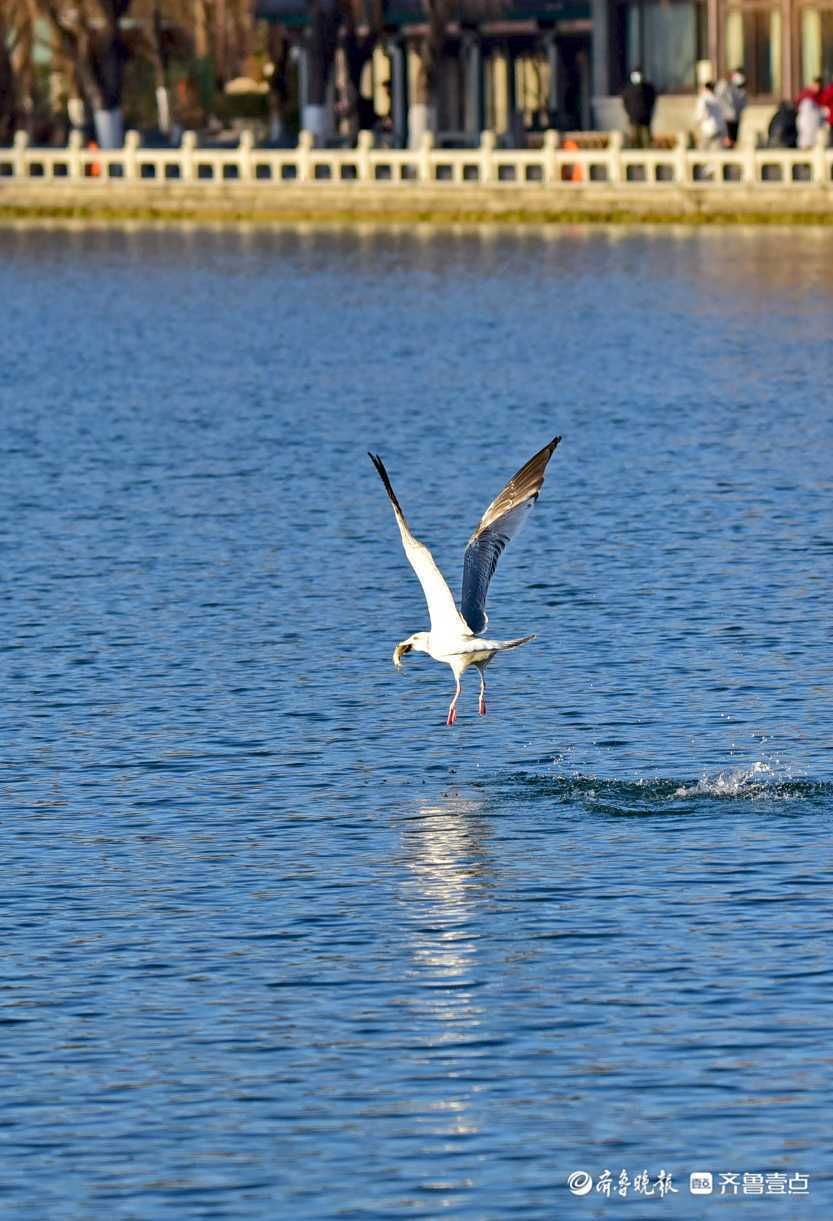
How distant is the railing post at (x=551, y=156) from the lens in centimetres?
6625

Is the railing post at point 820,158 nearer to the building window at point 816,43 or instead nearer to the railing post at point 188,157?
the building window at point 816,43

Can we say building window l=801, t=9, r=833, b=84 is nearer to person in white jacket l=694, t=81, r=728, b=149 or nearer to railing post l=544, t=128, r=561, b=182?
person in white jacket l=694, t=81, r=728, b=149

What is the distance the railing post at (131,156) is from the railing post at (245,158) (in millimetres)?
2907

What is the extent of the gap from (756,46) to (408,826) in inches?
2342

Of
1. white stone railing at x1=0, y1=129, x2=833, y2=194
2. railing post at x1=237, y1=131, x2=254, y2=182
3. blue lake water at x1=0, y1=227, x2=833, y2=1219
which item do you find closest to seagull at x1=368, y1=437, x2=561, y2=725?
blue lake water at x1=0, y1=227, x2=833, y2=1219

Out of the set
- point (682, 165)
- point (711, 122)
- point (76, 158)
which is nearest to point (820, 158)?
point (682, 165)

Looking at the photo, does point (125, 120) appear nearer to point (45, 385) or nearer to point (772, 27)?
point (772, 27)

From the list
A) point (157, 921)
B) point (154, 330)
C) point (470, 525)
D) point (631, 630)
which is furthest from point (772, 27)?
point (157, 921)

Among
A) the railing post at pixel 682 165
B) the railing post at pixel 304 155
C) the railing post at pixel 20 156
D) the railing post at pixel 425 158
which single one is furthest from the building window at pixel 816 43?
the railing post at pixel 20 156

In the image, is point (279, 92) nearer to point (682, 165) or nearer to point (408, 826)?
point (682, 165)

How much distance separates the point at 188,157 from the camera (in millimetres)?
73875

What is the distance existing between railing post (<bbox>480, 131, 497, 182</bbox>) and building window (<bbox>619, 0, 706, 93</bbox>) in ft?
33.3

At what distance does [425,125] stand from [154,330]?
22.2 metres

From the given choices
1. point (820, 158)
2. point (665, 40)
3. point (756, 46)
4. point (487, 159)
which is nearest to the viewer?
point (820, 158)
